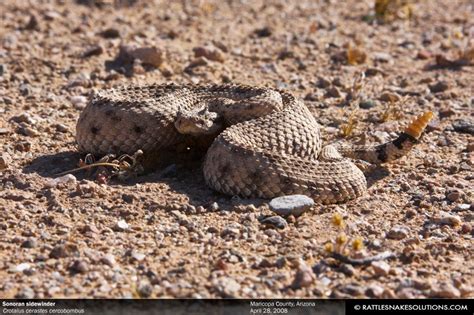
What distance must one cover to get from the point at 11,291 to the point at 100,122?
245cm

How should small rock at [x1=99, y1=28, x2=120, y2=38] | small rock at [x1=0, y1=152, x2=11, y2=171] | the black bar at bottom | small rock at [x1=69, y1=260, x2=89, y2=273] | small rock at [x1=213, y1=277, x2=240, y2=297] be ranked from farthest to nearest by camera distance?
1. small rock at [x1=99, y1=28, x2=120, y2=38]
2. small rock at [x1=0, y1=152, x2=11, y2=171]
3. small rock at [x1=69, y1=260, x2=89, y2=273]
4. small rock at [x1=213, y1=277, x2=240, y2=297]
5. the black bar at bottom

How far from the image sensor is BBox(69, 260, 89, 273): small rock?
5527 millimetres

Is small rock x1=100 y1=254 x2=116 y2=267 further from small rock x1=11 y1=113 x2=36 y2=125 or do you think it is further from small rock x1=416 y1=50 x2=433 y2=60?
small rock x1=416 y1=50 x2=433 y2=60

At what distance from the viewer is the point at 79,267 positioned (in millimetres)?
Answer: 5535

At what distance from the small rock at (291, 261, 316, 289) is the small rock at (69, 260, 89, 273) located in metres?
1.47

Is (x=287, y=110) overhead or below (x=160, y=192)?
overhead

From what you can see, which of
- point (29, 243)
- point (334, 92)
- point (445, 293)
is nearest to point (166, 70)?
point (334, 92)

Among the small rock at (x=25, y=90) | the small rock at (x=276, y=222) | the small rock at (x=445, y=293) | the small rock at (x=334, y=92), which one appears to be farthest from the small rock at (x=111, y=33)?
the small rock at (x=445, y=293)

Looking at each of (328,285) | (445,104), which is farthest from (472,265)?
(445,104)

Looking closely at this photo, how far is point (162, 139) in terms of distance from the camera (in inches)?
293

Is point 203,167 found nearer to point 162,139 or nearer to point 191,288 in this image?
point 162,139

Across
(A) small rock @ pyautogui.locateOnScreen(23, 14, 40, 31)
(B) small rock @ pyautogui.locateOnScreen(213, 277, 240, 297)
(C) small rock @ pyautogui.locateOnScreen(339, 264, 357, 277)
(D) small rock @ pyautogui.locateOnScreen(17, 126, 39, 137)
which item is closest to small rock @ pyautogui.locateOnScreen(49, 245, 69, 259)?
(B) small rock @ pyautogui.locateOnScreen(213, 277, 240, 297)

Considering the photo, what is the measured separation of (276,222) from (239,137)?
3.32 ft

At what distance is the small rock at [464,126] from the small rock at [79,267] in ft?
16.6
